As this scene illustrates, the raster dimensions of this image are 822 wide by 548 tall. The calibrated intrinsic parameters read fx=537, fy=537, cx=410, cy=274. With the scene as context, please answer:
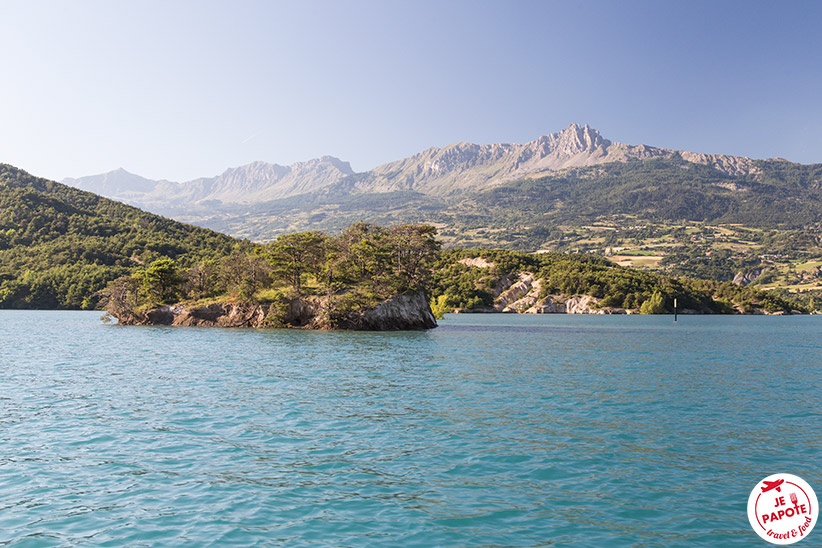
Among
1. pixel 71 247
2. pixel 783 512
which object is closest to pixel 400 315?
pixel 783 512

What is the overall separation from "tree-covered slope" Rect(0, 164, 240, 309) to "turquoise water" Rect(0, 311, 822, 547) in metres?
121

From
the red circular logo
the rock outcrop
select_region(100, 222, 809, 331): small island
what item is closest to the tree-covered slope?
select_region(100, 222, 809, 331): small island

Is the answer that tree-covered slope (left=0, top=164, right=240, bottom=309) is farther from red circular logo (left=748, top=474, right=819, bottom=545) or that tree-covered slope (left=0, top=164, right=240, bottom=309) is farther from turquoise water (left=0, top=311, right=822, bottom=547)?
red circular logo (left=748, top=474, right=819, bottom=545)

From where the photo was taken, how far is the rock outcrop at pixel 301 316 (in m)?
72.8

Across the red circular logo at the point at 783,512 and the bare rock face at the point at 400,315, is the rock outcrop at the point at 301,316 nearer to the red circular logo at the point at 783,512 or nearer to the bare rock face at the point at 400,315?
the bare rock face at the point at 400,315

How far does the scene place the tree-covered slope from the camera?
Result: 445 ft

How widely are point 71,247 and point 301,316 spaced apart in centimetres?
11055

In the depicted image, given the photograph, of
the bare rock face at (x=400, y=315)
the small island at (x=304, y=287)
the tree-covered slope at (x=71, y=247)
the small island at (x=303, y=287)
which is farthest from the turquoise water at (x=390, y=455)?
the tree-covered slope at (x=71, y=247)

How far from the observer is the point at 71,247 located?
15025 centimetres

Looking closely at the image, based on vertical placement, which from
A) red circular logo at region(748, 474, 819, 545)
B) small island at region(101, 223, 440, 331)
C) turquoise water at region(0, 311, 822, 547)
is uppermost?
small island at region(101, 223, 440, 331)

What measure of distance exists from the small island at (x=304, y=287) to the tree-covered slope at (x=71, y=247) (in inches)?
2025

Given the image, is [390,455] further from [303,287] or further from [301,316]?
[303,287]

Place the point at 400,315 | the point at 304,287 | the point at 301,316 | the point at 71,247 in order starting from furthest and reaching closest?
the point at 71,247
the point at 304,287
the point at 400,315
the point at 301,316

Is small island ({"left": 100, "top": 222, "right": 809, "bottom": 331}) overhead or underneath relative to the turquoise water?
overhead
